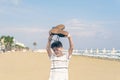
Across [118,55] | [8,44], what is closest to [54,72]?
[118,55]

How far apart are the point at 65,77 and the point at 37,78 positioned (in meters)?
8.28

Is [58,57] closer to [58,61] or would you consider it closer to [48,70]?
[58,61]

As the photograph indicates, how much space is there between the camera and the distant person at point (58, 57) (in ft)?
16.6

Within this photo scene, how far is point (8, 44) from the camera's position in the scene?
102 m

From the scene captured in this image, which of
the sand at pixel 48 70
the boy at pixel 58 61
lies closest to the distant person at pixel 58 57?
the boy at pixel 58 61

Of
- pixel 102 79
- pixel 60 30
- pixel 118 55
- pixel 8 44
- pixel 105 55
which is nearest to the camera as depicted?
pixel 60 30

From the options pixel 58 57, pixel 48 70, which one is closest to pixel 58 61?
pixel 58 57

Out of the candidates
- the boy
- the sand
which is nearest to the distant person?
the boy

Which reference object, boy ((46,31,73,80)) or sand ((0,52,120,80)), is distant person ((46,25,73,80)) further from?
sand ((0,52,120,80))

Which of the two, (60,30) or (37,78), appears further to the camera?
(37,78)

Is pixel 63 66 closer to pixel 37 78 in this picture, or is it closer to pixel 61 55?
pixel 61 55

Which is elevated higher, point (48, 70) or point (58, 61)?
point (58, 61)

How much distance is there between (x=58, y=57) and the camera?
16.9 feet

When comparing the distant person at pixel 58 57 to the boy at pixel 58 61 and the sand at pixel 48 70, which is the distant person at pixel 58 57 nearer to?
the boy at pixel 58 61
